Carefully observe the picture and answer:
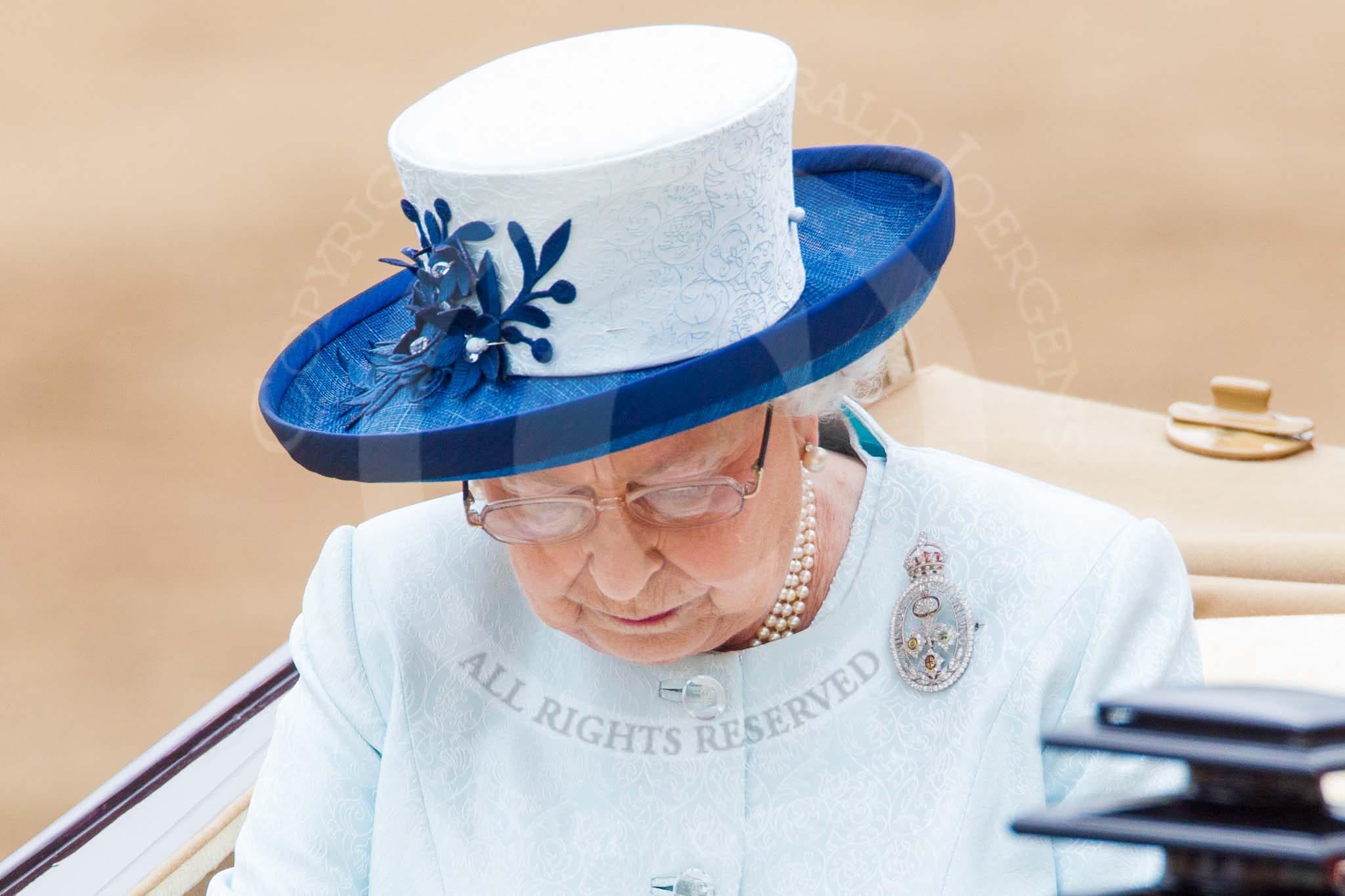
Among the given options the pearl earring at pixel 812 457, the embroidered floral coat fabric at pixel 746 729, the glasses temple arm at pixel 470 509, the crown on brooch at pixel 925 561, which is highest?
the glasses temple arm at pixel 470 509

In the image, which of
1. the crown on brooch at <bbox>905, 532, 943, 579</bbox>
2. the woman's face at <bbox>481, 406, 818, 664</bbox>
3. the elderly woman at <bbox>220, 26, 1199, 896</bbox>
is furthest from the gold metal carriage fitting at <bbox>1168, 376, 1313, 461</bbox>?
the woman's face at <bbox>481, 406, 818, 664</bbox>

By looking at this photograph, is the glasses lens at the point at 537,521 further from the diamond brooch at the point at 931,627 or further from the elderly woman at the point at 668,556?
the diamond brooch at the point at 931,627

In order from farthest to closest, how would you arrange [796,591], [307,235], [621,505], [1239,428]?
[307,235] < [1239,428] < [796,591] < [621,505]

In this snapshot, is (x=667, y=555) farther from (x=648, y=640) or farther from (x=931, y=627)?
(x=931, y=627)

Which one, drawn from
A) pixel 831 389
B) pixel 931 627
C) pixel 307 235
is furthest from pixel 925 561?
pixel 307 235

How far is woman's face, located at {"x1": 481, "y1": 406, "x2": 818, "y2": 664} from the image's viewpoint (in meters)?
1.37

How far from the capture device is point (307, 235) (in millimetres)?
6469

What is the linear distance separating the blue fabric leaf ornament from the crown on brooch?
47 cm

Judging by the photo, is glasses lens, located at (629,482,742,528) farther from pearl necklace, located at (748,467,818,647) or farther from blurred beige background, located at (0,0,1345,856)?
blurred beige background, located at (0,0,1345,856)

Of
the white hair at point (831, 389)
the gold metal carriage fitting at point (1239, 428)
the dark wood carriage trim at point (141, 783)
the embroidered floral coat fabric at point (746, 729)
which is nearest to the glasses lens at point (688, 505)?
the white hair at point (831, 389)

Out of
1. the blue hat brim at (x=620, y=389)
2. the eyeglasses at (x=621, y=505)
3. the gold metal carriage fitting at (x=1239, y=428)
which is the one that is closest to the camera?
the blue hat brim at (x=620, y=389)

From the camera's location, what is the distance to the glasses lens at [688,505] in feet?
4.50

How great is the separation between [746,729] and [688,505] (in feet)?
0.92

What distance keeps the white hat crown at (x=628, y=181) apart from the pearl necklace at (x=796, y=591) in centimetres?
30
